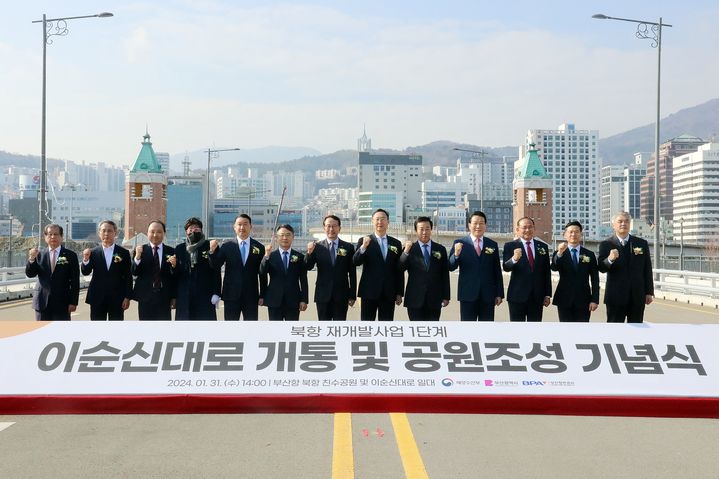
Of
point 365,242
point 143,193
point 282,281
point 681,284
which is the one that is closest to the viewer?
point 365,242

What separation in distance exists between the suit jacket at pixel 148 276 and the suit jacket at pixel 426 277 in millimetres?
2831

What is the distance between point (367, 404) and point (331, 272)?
2.63 metres

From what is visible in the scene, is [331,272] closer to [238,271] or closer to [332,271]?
[332,271]

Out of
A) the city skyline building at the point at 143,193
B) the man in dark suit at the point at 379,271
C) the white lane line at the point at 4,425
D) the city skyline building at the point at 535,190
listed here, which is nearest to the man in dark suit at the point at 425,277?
the man in dark suit at the point at 379,271

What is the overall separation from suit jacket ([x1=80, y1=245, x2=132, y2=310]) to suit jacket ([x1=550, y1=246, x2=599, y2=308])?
525 cm

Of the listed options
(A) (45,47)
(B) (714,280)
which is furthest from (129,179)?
(B) (714,280)

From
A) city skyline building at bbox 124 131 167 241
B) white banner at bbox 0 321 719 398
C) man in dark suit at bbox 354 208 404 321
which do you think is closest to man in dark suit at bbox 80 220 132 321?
white banner at bbox 0 321 719 398

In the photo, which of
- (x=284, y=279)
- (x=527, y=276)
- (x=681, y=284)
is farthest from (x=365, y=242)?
(x=681, y=284)

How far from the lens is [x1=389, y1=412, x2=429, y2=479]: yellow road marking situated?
15.7ft

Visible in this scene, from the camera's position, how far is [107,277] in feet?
28.2

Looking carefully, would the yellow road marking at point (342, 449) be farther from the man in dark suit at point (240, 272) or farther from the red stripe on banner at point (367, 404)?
the man in dark suit at point (240, 272)

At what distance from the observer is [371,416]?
245 inches

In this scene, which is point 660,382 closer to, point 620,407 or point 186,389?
point 620,407

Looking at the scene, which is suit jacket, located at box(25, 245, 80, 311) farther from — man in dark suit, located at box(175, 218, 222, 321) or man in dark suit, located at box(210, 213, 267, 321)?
man in dark suit, located at box(210, 213, 267, 321)
